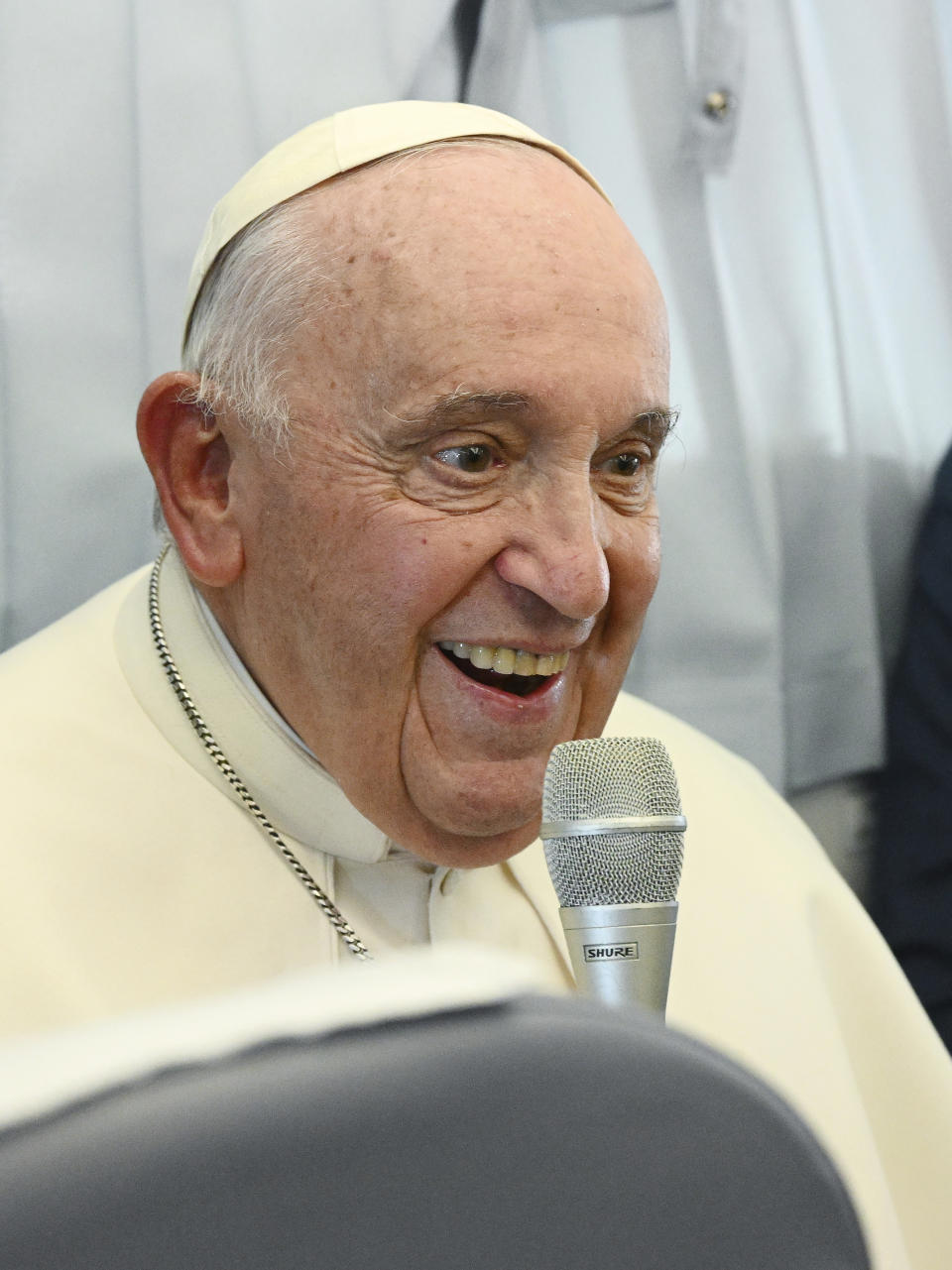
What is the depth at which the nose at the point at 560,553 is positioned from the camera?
5.29ft

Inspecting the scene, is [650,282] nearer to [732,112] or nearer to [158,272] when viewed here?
[158,272]

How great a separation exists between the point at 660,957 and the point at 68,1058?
770mm

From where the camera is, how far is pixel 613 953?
43.7 inches

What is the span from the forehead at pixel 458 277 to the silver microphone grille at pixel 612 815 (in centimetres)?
59

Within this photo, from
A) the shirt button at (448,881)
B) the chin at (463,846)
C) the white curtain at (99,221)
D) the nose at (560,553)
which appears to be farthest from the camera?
the white curtain at (99,221)

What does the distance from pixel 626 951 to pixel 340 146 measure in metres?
1.10

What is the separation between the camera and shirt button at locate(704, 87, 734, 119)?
2830 mm

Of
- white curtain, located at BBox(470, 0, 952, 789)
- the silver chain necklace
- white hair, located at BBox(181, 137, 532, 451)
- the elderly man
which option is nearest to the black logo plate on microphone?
the elderly man

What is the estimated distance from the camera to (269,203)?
5.77 feet

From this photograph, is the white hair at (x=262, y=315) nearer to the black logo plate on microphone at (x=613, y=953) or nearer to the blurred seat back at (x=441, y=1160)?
the black logo plate on microphone at (x=613, y=953)

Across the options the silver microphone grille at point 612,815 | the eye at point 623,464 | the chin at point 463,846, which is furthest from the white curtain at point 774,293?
the silver microphone grille at point 612,815

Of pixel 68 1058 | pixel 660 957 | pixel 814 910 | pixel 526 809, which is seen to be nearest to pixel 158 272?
pixel 526 809

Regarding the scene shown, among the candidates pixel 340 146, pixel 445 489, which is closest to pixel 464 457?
pixel 445 489

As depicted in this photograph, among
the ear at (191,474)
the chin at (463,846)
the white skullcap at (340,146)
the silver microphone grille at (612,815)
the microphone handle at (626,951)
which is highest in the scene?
the white skullcap at (340,146)
